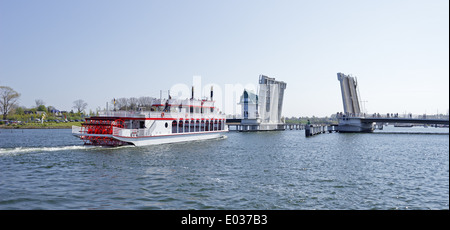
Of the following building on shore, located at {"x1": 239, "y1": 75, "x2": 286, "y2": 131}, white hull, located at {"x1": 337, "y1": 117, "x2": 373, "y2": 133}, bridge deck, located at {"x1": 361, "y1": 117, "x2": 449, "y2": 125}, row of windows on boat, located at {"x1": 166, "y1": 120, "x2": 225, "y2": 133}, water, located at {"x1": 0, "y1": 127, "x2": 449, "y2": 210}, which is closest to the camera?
water, located at {"x1": 0, "y1": 127, "x2": 449, "y2": 210}

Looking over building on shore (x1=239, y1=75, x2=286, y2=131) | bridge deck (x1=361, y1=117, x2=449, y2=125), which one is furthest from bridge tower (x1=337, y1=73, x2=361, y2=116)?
building on shore (x1=239, y1=75, x2=286, y2=131)

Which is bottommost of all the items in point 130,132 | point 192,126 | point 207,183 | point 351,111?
point 207,183

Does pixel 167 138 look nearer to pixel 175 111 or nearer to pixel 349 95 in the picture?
pixel 175 111

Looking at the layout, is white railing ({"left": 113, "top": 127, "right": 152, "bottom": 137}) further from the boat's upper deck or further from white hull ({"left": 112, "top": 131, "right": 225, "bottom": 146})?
the boat's upper deck

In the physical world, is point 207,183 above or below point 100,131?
below

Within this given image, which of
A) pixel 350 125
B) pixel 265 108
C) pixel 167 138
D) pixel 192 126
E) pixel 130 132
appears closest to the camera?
pixel 130 132

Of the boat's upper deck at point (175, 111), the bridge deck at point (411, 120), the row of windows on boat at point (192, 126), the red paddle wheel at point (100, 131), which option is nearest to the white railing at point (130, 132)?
the red paddle wheel at point (100, 131)

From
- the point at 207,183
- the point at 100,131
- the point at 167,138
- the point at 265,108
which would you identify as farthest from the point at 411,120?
the point at 207,183

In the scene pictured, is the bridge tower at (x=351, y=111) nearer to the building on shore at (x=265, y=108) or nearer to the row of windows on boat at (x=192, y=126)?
the building on shore at (x=265, y=108)

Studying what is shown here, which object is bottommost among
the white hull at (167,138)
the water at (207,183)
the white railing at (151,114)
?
the water at (207,183)

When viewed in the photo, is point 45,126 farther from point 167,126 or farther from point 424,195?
point 424,195

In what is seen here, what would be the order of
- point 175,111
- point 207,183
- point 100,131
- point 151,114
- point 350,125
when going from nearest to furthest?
point 207,183 → point 100,131 → point 151,114 → point 175,111 → point 350,125

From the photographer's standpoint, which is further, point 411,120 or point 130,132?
point 411,120
